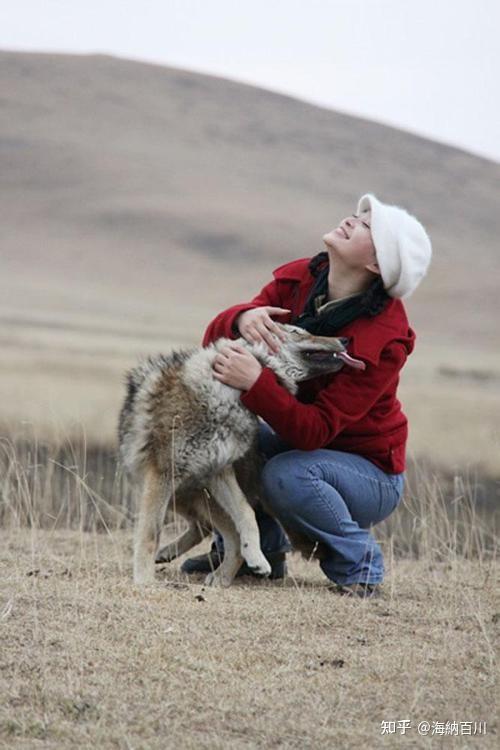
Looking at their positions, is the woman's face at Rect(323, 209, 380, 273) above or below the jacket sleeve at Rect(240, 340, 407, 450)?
above

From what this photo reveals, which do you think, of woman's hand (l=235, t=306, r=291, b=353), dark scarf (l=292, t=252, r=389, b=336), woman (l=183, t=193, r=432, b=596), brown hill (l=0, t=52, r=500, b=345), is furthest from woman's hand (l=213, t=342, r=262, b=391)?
brown hill (l=0, t=52, r=500, b=345)

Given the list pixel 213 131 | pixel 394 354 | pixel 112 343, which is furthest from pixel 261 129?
pixel 394 354

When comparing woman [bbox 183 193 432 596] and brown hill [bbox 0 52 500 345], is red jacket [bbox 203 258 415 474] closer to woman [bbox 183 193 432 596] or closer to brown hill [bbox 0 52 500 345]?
woman [bbox 183 193 432 596]

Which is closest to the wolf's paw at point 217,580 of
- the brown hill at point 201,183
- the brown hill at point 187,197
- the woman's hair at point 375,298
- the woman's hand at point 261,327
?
the woman's hand at point 261,327

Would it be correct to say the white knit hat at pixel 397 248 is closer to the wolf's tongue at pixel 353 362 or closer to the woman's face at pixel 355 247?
the woman's face at pixel 355 247

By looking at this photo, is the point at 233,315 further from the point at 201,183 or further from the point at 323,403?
the point at 201,183

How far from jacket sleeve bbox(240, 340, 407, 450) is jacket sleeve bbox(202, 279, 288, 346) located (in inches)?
15.3

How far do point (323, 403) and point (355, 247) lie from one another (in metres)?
0.75

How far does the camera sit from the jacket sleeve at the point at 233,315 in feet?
20.0

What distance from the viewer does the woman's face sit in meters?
5.79

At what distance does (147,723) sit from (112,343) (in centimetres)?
3078

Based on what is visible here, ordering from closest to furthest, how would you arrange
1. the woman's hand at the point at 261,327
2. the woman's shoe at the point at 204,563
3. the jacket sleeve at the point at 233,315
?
1. the woman's hand at the point at 261,327
2. the jacket sleeve at the point at 233,315
3. the woman's shoe at the point at 204,563

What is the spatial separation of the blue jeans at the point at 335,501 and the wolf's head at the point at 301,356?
1.22ft

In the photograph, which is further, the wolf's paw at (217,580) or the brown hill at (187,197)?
the brown hill at (187,197)
